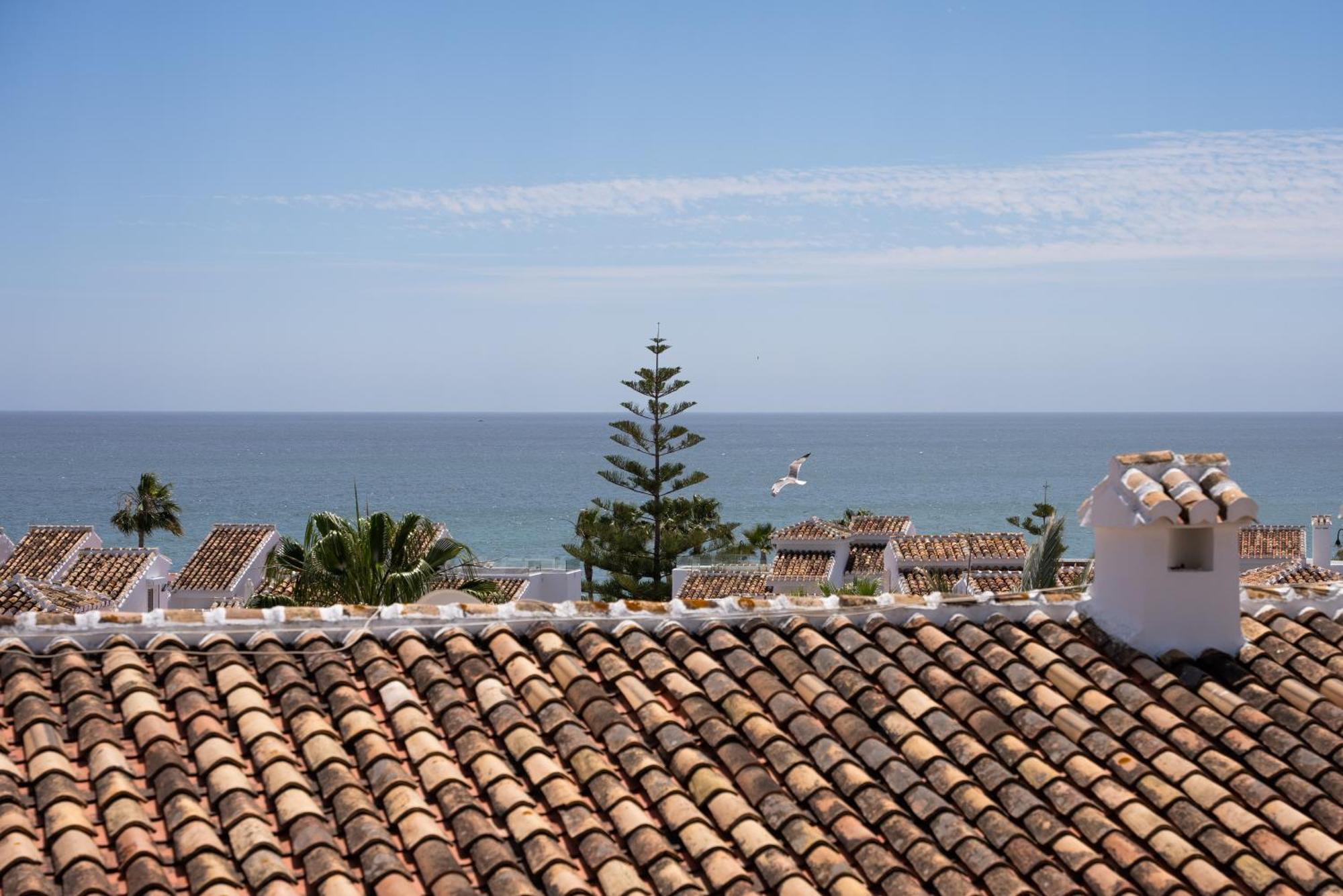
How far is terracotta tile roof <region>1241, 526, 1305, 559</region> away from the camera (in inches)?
1845

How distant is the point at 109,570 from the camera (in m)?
35.7

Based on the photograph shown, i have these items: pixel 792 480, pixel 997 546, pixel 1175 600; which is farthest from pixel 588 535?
pixel 1175 600

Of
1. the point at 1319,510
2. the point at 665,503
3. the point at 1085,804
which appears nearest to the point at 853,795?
the point at 1085,804

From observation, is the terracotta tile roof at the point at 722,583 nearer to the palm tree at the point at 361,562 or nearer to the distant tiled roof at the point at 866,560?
the distant tiled roof at the point at 866,560

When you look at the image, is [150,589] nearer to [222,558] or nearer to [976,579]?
[222,558]

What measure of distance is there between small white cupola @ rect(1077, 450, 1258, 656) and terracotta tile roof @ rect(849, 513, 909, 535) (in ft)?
121

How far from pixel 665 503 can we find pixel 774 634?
3461cm

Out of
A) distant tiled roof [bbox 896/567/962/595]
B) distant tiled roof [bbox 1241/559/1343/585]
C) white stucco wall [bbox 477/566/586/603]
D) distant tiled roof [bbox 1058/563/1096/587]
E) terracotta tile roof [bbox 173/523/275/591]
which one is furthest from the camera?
terracotta tile roof [bbox 173/523/275/591]

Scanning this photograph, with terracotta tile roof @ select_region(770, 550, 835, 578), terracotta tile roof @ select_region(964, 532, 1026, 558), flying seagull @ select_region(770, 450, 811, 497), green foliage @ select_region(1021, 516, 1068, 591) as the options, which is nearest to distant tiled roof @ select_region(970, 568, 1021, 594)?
terracotta tile roof @ select_region(964, 532, 1026, 558)

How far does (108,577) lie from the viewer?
35250 millimetres

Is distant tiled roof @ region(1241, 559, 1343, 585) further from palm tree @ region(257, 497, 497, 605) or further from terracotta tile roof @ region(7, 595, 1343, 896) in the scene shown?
terracotta tile roof @ region(7, 595, 1343, 896)

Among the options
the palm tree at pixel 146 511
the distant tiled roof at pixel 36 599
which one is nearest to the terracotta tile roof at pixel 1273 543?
the distant tiled roof at pixel 36 599

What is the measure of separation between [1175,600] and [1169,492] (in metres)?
0.57

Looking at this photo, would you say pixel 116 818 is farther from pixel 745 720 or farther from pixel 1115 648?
pixel 1115 648
